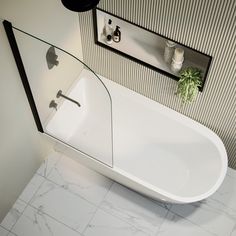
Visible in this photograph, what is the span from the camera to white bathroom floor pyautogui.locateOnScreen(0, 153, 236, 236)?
3305mm

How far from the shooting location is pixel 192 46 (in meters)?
2.73

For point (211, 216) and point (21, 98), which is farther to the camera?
point (211, 216)

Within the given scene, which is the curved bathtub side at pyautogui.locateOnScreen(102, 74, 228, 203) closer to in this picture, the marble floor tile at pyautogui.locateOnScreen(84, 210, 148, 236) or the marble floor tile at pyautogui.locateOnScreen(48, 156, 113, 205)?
the marble floor tile at pyautogui.locateOnScreen(48, 156, 113, 205)

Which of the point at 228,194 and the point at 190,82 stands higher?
the point at 190,82

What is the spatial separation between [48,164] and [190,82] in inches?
54.6

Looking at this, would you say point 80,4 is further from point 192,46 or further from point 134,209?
point 134,209

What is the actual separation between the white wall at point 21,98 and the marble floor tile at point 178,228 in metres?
1.10

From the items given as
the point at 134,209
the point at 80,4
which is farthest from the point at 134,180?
the point at 80,4

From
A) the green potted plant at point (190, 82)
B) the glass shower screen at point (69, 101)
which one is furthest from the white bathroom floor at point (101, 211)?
the green potted plant at point (190, 82)

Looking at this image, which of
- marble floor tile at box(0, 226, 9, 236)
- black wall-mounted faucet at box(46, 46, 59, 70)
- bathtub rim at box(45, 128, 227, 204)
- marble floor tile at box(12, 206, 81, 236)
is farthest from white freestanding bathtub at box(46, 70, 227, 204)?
marble floor tile at box(0, 226, 9, 236)

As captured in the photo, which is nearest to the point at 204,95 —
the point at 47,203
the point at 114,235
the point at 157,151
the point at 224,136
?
the point at 224,136

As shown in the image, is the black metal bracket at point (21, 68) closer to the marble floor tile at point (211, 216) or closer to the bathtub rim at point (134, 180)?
the bathtub rim at point (134, 180)

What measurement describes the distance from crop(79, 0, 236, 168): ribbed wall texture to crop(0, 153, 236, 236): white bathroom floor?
1.55 ft

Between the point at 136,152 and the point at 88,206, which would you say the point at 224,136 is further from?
the point at 88,206
